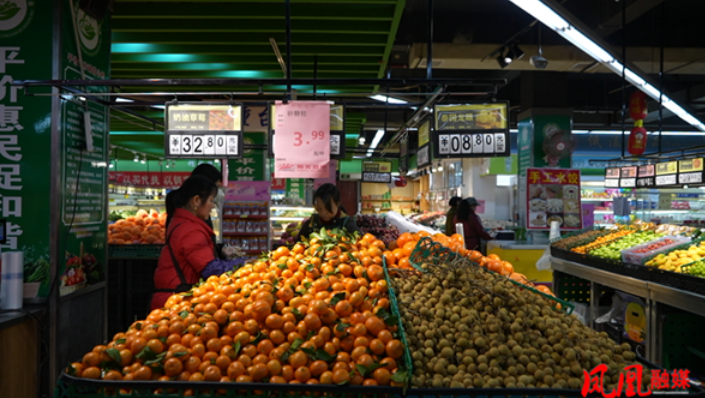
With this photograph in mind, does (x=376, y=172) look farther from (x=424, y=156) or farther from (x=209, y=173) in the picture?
(x=209, y=173)

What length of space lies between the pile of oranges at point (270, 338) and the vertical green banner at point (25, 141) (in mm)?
1648

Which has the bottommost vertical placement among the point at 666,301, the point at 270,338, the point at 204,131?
the point at 666,301

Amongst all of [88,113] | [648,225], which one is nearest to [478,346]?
[88,113]

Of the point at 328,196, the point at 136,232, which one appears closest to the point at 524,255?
the point at 328,196

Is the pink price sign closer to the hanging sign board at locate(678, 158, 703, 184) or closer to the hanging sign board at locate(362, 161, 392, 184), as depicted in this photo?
the hanging sign board at locate(678, 158, 703, 184)

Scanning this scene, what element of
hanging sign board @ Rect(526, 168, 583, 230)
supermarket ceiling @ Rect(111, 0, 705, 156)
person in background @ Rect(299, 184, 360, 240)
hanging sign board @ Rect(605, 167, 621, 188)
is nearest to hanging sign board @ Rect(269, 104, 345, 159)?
supermarket ceiling @ Rect(111, 0, 705, 156)

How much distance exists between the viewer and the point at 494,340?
6.28 feet

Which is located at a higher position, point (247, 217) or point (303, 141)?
point (303, 141)

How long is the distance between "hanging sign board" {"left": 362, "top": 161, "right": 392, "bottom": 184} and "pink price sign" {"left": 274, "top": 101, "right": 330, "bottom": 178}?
7705 mm

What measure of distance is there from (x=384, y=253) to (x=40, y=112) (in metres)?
2.76

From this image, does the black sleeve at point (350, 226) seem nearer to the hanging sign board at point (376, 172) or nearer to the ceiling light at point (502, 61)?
the ceiling light at point (502, 61)

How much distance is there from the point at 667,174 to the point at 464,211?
4.53 metres

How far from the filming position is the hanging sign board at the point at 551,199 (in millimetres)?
8555

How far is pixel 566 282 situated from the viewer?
6.12 m
